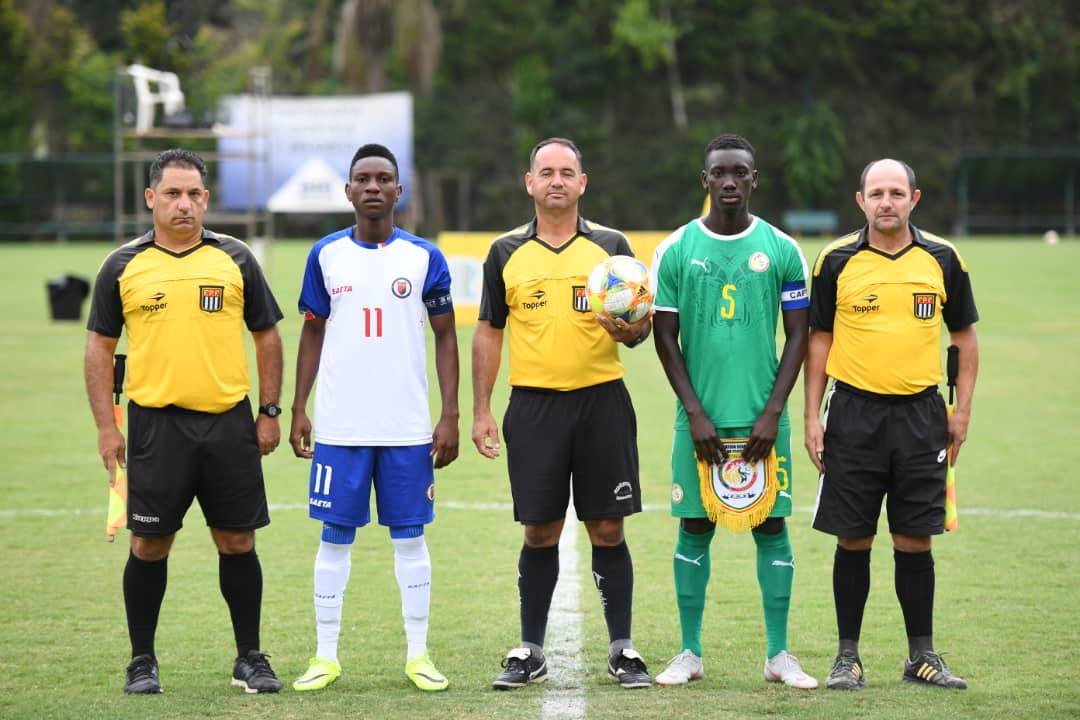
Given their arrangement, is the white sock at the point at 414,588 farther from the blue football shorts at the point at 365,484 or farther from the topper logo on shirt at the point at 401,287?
the topper logo on shirt at the point at 401,287

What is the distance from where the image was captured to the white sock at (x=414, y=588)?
5.66m

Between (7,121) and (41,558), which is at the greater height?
(7,121)

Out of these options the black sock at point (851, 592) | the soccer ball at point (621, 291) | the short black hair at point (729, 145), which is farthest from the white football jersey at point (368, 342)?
the black sock at point (851, 592)

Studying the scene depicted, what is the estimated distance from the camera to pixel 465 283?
19.8 m

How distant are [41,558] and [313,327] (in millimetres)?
3229

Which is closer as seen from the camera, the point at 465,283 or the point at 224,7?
the point at 465,283

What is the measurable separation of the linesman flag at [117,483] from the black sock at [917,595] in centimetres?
299

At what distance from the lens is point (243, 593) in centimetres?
566

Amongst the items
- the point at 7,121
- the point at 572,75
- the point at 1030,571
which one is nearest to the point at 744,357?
the point at 1030,571

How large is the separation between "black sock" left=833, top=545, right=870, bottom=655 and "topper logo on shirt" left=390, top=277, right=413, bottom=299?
1.96 m

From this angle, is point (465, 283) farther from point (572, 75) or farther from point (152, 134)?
point (572, 75)

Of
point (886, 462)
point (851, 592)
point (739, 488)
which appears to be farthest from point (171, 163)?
point (851, 592)

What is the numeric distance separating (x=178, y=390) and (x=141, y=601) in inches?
33.6

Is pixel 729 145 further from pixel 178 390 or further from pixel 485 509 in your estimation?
pixel 485 509
